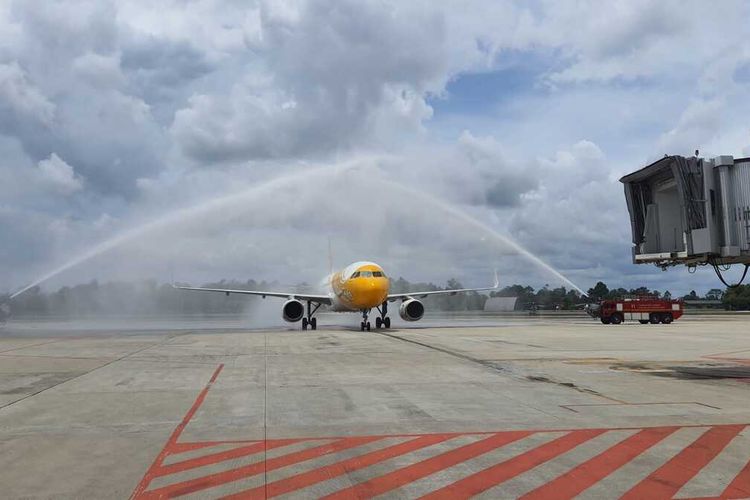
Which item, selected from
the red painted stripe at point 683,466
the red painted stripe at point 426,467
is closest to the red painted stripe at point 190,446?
the red painted stripe at point 426,467

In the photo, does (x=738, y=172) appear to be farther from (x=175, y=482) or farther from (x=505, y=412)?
(x=175, y=482)

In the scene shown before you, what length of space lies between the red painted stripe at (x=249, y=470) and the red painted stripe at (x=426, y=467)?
1228mm

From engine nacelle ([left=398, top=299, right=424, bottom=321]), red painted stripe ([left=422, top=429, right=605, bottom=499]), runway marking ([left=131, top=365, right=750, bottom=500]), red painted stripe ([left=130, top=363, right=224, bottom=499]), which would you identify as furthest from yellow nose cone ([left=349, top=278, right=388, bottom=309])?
red painted stripe ([left=422, top=429, right=605, bottom=499])

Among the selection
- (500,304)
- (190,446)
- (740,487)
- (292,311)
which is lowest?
(740,487)

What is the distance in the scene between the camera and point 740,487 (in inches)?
246

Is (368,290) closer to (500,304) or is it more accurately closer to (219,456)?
(219,456)

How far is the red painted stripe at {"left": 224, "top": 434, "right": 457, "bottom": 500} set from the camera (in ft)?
20.2

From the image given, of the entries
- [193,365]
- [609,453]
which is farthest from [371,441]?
[193,365]

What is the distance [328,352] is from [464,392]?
10.4 m

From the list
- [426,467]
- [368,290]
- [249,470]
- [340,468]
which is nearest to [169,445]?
[249,470]

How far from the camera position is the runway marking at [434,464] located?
6.21m

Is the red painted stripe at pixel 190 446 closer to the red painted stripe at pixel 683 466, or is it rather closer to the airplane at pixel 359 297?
the red painted stripe at pixel 683 466

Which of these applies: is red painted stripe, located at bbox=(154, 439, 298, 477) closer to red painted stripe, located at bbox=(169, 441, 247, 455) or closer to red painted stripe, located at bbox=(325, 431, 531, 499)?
red painted stripe, located at bbox=(169, 441, 247, 455)

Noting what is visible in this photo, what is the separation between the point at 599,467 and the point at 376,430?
11.0 feet
